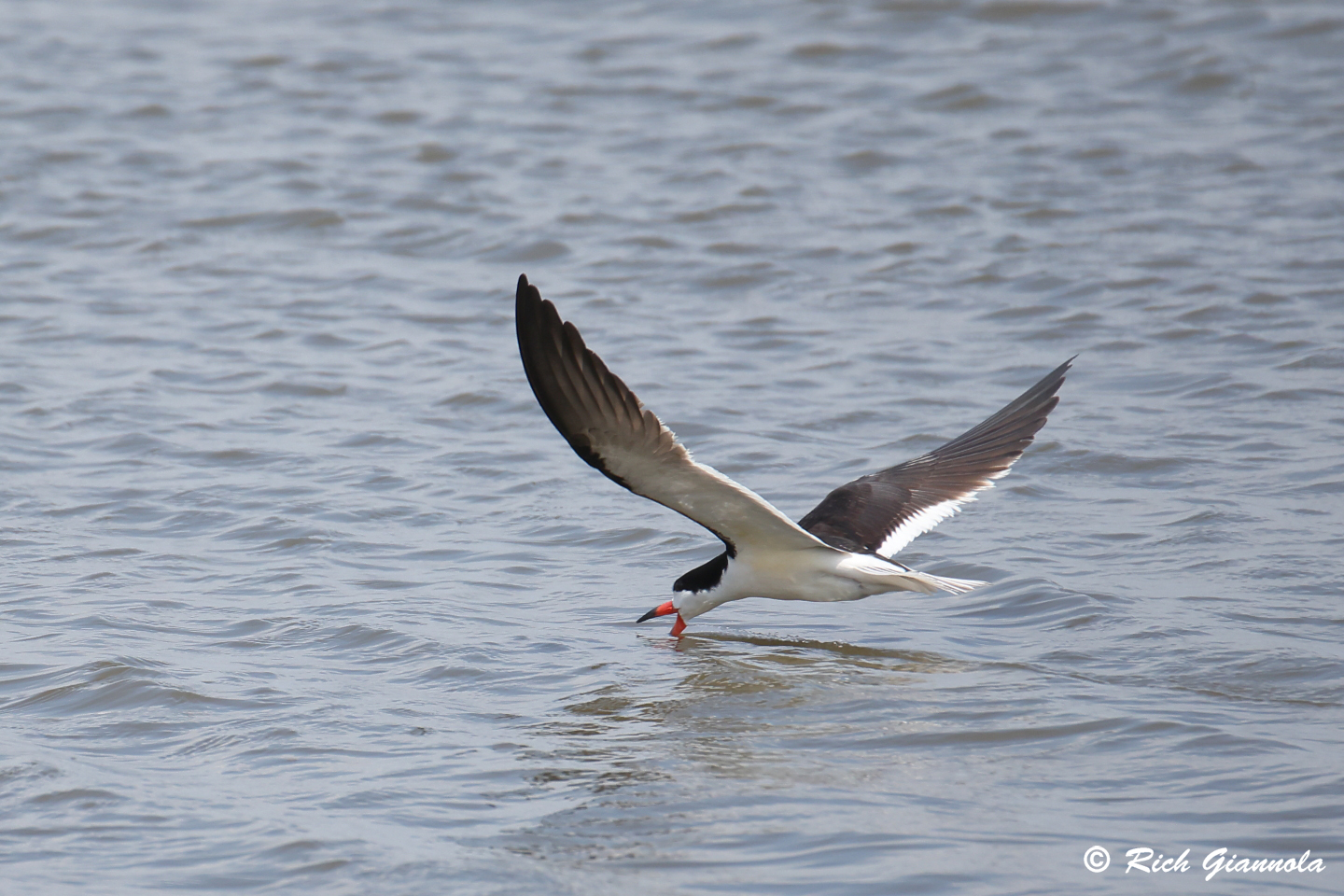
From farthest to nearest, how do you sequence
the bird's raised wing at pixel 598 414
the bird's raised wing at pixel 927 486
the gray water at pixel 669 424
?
the bird's raised wing at pixel 927 486, the bird's raised wing at pixel 598 414, the gray water at pixel 669 424

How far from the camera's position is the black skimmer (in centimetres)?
488

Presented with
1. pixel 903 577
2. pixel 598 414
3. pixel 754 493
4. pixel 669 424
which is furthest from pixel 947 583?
pixel 669 424

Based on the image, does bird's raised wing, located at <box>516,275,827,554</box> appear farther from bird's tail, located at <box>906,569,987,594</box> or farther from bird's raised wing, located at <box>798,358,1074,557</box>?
bird's raised wing, located at <box>798,358,1074,557</box>

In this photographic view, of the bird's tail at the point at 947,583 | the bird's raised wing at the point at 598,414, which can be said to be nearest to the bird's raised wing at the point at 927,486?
the bird's tail at the point at 947,583

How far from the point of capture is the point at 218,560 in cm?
661

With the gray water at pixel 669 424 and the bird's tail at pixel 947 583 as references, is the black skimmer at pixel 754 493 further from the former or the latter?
the gray water at pixel 669 424

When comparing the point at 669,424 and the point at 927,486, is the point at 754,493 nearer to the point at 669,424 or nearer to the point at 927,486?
the point at 927,486

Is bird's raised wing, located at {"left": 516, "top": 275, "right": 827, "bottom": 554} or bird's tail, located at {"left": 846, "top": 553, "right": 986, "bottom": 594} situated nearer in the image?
bird's raised wing, located at {"left": 516, "top": 275, "right": 827, "bottom": 554}

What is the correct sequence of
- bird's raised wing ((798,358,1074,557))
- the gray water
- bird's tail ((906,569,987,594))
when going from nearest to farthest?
1. the gray water
2. bird's tail ((906,569,987,594))
3. bird's raised wing ((798,358,1074,557))

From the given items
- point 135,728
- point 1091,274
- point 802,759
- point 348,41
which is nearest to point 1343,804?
point 802,759

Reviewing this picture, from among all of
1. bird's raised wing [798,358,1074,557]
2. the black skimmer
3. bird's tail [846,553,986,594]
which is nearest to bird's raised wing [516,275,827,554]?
the black skimmer

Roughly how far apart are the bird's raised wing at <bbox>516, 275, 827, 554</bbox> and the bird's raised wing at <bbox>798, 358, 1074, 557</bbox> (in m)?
1.16

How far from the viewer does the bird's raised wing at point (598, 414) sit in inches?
190

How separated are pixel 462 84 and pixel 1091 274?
7528mm
